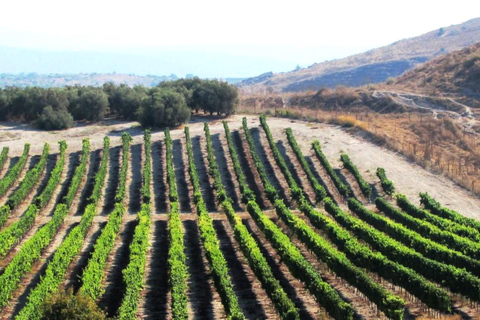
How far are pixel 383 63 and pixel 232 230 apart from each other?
13606 cm

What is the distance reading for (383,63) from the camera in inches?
6093

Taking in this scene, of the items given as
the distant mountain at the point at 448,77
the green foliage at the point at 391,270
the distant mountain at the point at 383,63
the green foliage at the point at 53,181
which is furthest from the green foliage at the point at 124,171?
the distant mountain at the point at 383,63

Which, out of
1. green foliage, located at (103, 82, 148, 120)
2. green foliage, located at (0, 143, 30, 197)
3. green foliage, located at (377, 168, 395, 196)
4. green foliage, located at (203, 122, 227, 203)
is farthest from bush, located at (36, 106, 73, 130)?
green foliage, located at (377, 168, 395, 196)

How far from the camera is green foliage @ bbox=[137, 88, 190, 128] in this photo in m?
55.8

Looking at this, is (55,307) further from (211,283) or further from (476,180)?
(476,180)

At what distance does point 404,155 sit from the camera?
46812 millimetres

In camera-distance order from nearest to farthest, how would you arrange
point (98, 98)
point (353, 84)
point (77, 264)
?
point (77, 264) < point (98, 98) < point (353, 84)

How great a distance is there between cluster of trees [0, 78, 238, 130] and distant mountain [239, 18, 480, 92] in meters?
77.0

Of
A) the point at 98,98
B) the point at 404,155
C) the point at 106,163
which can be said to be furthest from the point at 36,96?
the point at 404,155

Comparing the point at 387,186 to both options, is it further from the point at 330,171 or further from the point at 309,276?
the point at 309,276

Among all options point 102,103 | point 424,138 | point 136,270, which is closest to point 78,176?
point 136,270

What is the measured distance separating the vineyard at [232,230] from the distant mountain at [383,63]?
96.2 m

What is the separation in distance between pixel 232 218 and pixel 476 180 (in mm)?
23086

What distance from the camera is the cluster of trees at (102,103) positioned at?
57.7 m
